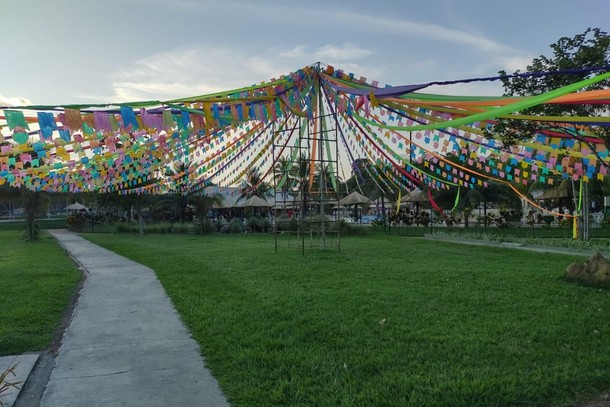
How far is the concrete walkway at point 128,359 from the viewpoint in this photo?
4039 millimetres

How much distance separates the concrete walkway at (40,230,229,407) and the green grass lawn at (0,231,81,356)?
308 millimetres

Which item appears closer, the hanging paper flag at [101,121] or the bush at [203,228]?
the hanging paper flag at [101,121]

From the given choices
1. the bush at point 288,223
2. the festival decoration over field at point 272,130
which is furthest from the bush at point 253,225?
the festival decoration over field at point 272,130

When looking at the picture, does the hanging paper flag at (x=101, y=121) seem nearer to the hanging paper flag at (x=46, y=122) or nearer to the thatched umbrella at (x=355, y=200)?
the hanging paper flag at (x=46, y=122)

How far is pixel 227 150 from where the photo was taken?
1182cm

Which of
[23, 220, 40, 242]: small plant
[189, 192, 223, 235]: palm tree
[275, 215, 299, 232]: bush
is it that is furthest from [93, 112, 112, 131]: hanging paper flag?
[189, 192, 223, 235]: palm tree

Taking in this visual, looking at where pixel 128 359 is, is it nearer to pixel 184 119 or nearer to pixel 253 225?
pixel 184 119

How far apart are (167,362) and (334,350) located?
5.35 feet

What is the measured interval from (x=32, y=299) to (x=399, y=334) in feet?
19.1

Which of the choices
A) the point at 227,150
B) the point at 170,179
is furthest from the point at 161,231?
the point at 227,150

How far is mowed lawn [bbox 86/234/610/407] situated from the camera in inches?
156

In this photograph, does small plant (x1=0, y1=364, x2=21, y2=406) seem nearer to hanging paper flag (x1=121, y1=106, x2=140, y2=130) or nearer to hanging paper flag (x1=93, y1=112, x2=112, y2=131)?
hanging paper flag (x1=93, y1=112, x2=112, y2=131)

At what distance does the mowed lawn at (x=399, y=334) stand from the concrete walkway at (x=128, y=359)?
0.79ft

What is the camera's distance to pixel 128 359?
5016 millimetres
